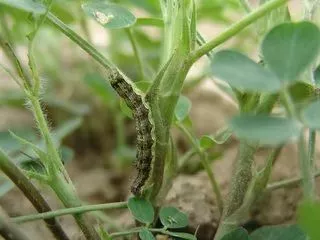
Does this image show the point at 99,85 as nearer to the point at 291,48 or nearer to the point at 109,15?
the point at 109,15

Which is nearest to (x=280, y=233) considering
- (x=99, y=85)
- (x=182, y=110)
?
(x=182, y=110)

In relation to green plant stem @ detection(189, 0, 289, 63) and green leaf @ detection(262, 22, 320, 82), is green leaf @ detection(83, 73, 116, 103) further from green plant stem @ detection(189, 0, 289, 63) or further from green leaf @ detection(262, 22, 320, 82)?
green leaf @ detection(262, 22, 320, 82)

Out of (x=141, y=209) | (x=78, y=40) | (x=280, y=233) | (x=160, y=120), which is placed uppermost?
(x=78, y=40)

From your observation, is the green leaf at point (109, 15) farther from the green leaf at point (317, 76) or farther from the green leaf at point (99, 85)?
the green leaf at point (99, 85)

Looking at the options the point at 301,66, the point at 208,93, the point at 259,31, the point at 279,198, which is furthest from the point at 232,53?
the point at 208,93

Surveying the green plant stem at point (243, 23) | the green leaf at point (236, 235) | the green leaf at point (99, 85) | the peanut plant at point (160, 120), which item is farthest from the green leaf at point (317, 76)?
the green leaf at point (99, 85)

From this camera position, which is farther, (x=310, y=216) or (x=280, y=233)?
(x=280, y=233)

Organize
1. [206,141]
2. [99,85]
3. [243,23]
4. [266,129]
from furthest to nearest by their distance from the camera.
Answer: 1. [99,85]
2. [206,141]
3. [243,23]
4. [266,129]
